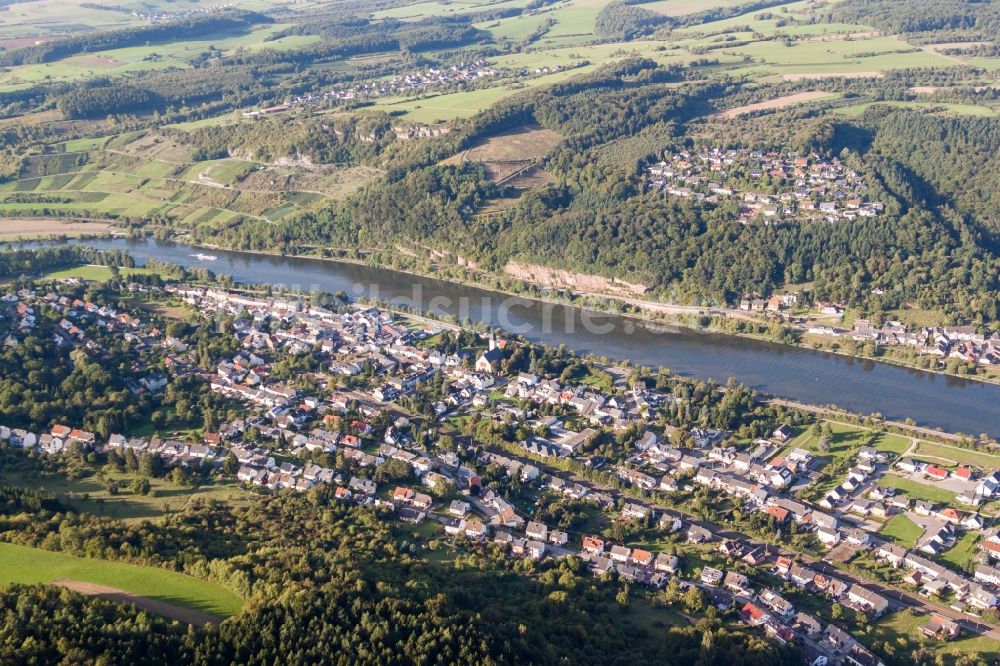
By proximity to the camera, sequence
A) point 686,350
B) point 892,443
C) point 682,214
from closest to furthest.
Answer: point 892,443 → point 686,350 → point 682,214

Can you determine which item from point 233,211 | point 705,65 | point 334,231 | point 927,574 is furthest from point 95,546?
point 705,65

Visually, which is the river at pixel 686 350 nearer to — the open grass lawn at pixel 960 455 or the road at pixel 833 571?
the open grass lawn at pixel 960 455

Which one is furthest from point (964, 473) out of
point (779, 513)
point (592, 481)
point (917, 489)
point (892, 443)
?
point (592, 481)

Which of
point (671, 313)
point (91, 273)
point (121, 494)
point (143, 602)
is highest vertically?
point (143, 602)

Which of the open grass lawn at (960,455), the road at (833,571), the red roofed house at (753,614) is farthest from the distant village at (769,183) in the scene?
the red roofed house at (753,614)

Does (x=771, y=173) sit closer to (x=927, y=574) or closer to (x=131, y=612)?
(x=927, y=574)

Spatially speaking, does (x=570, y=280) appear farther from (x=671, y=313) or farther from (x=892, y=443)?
(x=892, y=443)
